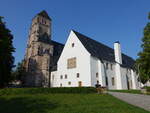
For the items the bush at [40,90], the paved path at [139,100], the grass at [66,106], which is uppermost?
the bush at [40,90]

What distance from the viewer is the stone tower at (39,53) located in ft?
177

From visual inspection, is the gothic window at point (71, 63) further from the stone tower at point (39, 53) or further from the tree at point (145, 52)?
the tree at point (145, 52)

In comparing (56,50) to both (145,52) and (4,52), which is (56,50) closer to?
(4,52)

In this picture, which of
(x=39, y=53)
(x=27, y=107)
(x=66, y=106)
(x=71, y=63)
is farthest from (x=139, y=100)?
(x=39, y=53)

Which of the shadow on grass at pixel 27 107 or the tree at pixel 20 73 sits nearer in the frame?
the shadow on grass at pixel 27 107

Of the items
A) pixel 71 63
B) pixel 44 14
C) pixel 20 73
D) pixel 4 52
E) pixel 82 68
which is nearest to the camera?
pixel 4 52

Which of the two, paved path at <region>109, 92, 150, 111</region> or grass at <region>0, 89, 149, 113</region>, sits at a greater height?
grass at <region>0, 89, 149, 113</region>

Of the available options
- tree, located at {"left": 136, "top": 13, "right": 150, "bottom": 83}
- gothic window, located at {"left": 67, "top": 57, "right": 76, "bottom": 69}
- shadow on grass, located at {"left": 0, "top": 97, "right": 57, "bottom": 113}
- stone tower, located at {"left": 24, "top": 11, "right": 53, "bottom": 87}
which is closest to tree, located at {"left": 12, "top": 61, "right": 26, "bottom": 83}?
stone tower, located at {"left": 24, "top": 11, "right": 53, "bottom": 87}

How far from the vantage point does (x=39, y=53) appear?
2359 inches

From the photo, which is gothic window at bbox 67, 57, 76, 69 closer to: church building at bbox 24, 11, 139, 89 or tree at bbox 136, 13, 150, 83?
church building at bbox 24, 11, 139, 89

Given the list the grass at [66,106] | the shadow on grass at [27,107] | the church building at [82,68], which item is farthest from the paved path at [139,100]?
the church building at [82,68]

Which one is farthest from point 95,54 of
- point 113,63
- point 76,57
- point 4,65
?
point 4,65

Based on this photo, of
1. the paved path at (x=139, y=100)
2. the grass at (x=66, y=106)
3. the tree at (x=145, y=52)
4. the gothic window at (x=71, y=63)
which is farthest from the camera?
the gothic window at (x=71, y=63)

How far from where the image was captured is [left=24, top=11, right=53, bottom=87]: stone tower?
54088 millimetres
